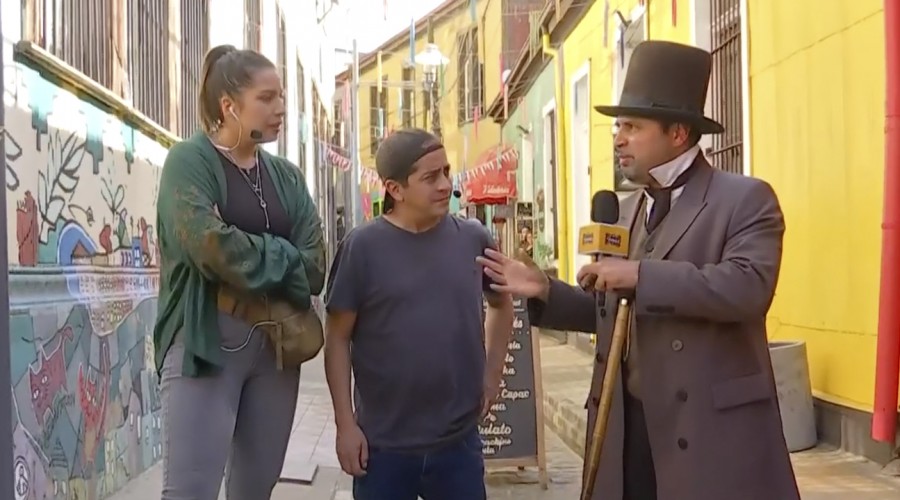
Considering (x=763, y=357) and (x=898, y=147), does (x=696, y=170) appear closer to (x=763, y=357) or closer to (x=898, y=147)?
(x=763, y=357)

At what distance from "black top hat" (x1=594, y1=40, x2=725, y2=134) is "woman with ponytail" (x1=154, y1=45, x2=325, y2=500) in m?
1.00

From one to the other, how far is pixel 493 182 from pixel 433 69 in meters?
15.4

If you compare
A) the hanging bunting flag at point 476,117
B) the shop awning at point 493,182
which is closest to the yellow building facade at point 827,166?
the shop awning at point 493,182

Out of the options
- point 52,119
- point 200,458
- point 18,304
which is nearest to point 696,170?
point 200,458

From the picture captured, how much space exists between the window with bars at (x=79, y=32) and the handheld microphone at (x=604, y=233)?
2825 mm

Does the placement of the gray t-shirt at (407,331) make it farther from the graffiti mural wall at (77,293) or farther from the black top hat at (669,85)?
the graffiti mural wall at (77,293)

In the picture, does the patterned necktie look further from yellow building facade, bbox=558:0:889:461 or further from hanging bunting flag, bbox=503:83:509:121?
hanging bunting flag, bbox=503:83:509:121

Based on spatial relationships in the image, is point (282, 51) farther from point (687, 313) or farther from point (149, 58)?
point (687, 313)

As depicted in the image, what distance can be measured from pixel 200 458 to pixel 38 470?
1.87 m

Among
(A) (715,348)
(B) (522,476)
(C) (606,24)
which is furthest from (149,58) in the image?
(C) (606,24)

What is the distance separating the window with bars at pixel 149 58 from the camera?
22.6ft

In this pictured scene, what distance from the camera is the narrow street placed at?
5.82 m

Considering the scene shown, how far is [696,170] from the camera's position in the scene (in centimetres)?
276

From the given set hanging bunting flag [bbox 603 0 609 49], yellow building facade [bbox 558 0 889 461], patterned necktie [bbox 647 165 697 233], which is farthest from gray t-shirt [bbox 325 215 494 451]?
hanging bunting flag [bbox 603 0 609 49]
